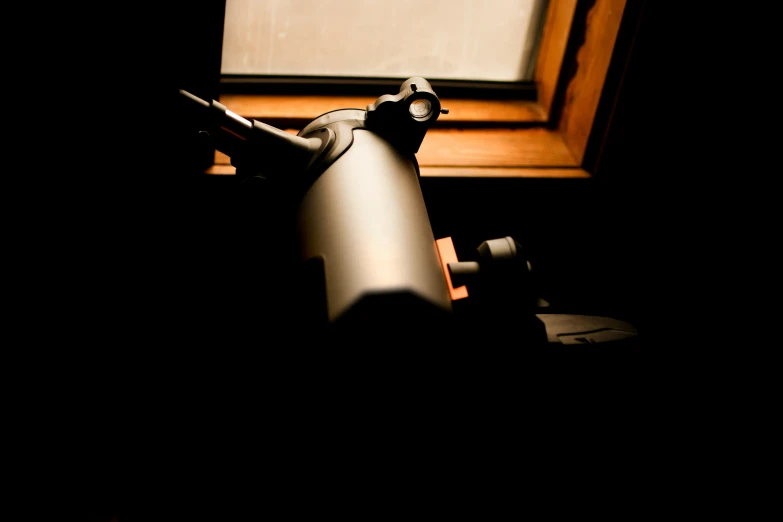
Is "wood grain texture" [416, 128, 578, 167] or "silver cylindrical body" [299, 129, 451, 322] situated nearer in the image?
"silver cylindrical body" [299, 129, 451, 322]

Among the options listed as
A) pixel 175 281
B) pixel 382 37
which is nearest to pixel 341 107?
pixel 382 37

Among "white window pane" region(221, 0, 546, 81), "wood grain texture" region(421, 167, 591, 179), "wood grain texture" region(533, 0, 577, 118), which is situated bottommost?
"wood grain texture" region(421, 167, 591, 179)

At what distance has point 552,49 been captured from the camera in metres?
1.14

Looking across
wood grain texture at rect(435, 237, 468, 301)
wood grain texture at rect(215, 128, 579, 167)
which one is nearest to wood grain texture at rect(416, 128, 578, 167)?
wood grain texture at rect(215, 128, 579, 167)

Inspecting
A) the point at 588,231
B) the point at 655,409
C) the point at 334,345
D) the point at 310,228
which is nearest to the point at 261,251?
the point at 310,228

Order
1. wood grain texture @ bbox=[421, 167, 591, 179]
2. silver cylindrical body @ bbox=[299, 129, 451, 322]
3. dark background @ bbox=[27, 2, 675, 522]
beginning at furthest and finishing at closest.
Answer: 1. wood grain texture @ bbox=[421, 167, 591, 179]
2. dark background @ bbox=[27, 2, 675, 522]
3. silver cylindrical body @ bbox=[299, 129, 451, 322]

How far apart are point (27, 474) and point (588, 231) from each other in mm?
1013

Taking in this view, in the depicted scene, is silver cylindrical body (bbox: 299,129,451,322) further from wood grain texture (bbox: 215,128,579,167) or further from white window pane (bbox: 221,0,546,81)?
white window pane (bbox: 221,0,546,81)

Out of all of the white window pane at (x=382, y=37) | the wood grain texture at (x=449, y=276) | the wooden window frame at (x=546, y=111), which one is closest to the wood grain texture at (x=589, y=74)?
the wooden window frame at (x=546, y=111)

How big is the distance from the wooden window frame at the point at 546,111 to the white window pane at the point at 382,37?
0.06 meters

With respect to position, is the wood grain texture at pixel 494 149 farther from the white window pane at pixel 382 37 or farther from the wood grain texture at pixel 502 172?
the white window pane at pixel 382 37

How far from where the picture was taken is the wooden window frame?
990 millimetres

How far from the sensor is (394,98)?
711 millimetres

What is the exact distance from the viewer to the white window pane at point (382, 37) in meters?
1.09
